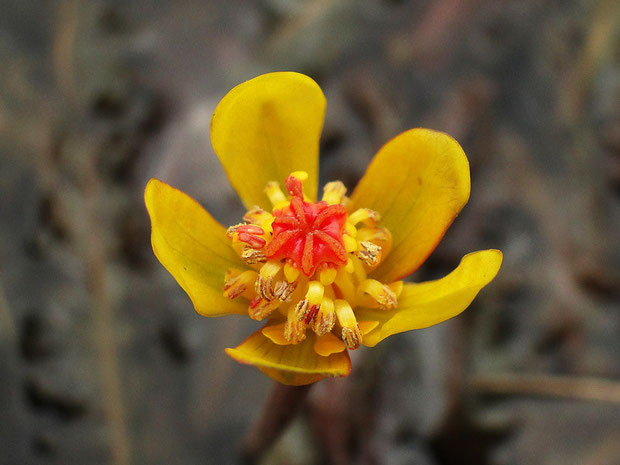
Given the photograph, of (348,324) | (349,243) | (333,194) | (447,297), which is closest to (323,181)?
(333,194)

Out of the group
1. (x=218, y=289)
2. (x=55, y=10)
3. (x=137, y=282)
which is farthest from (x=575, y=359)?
(x=55, y=10)

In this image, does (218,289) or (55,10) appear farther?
(55,10)

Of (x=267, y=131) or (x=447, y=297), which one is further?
(x=267, y=131)

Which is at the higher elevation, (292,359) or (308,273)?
(308,273)

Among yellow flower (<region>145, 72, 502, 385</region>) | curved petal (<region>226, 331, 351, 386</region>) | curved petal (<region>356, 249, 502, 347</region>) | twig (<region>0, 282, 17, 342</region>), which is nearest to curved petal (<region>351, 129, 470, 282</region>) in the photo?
yellow flower (<region>145, 72, 502, 385</region>)

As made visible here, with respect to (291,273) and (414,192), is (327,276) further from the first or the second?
(414,192)

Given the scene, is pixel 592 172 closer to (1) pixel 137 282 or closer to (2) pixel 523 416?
(2) pixel 523 416
